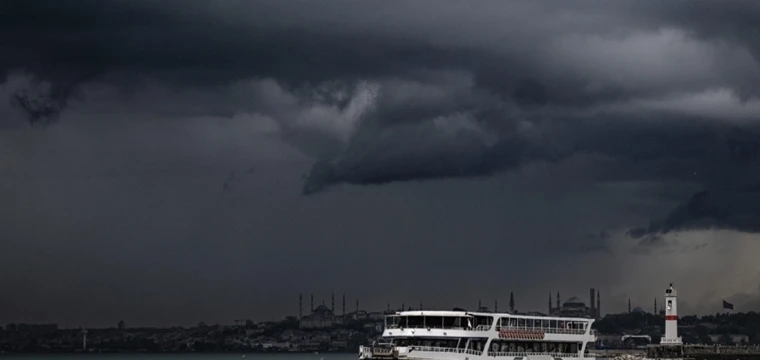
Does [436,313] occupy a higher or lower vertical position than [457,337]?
higher

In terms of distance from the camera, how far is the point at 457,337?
7712 centimetres

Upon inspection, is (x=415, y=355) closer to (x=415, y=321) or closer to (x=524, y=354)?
(x=415, y=321)

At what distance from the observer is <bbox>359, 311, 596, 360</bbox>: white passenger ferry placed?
7656 centimetres

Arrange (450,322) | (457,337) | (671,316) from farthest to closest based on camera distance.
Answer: (671,316) < (450,322) < (457,337)

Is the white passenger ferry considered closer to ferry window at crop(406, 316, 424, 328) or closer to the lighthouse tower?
ferry window at crop(406, 316, 424, 328)

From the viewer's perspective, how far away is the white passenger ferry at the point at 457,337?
76562 millimetres

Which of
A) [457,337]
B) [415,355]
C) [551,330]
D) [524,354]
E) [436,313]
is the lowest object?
[524,354]

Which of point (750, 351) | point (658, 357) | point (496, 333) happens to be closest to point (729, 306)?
point (750, 351)

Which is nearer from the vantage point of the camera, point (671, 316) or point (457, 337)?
point (457, 337)

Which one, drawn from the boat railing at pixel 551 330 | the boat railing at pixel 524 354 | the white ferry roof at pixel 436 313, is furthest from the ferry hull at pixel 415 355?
the boat railing at pixel 551 330

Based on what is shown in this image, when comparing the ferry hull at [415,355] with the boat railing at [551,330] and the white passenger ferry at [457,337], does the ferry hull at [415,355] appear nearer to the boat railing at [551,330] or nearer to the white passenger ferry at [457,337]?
the white passenger ferry at [457,337]

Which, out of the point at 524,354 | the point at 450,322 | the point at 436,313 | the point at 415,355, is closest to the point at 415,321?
the point at 436,313

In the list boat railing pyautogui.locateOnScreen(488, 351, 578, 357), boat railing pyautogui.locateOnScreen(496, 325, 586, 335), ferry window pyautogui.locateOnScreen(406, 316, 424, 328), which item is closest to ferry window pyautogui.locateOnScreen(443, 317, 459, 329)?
ferry window pyautogui.locateOnScreen(406, 316, 424, 328)

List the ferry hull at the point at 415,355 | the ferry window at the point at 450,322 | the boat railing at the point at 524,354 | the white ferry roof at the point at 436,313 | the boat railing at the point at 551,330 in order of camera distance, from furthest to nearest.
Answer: the boat railing at the point at 551,330
the boat railing at the point at 524,354
the ferry window at the point at 450,322
the white ferry roof at the point at 436,313
the ferry hull at the point at 415,355
